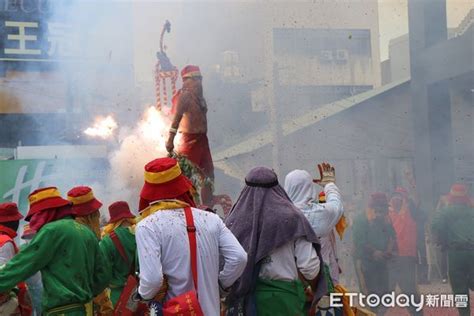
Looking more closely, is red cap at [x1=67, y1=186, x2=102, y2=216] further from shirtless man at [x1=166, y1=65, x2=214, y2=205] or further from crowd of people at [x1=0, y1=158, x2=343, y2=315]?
shirtless man at [x1=166, y1=65, x2=214, y2=205]

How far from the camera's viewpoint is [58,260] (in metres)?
3.86

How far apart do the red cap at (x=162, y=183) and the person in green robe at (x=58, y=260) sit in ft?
1.67

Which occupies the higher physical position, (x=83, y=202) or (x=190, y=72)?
(x=190, y=72)

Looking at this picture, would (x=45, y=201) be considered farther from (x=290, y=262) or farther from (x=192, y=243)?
(x=290, y=262)

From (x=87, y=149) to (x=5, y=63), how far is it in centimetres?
157

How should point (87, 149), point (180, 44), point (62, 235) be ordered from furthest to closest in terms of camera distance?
point (87, 149), point (180, 44), point (62, 235)

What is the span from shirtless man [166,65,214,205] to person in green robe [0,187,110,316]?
3752 mm

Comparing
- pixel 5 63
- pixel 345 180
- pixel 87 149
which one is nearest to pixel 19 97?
pixel 5 63

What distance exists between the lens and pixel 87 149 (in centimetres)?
980

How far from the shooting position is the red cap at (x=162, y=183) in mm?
3664

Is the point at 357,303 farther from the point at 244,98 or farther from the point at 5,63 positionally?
the point at 5,63

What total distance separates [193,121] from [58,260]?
4140 millimetres

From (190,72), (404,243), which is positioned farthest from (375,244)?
(190,72)

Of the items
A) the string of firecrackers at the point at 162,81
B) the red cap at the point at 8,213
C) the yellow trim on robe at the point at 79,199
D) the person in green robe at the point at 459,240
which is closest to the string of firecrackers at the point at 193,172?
the string of firecrackers at the point at 162,81
